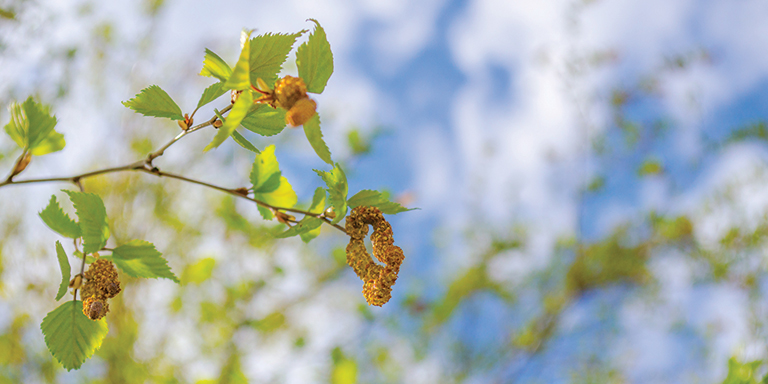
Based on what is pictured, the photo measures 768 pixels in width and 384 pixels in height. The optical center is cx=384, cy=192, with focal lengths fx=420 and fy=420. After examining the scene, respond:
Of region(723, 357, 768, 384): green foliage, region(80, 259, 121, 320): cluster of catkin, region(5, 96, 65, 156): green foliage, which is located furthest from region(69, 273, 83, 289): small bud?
region(723, 357, 768, 384): green foliage

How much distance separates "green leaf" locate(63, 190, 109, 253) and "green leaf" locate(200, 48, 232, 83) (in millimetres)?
206

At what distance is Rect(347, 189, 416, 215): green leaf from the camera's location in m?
0.54

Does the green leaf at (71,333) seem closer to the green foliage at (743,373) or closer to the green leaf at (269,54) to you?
the green leaf at (269,54)

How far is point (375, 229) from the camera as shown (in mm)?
543

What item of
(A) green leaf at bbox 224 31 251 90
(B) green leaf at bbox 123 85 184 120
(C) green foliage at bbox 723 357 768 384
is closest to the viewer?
(A) green leaf at bbox 224 31 251 90

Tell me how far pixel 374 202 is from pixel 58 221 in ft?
1.27

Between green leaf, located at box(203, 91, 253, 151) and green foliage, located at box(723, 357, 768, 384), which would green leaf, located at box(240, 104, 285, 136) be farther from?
green foliage, located at box(723, 357, 768, 384)

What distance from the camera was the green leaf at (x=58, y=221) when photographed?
0.50 meters

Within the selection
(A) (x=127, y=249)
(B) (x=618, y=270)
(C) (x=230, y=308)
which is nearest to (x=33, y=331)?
(C) (x=230, y=308)

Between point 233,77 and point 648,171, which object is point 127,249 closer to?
point 233,77

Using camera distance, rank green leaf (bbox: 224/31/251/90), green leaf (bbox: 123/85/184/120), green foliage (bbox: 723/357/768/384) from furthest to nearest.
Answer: green foliage (bbox: 723/357/768/384) < green leaf (bbox: 123/85/184/120) < green leaf (bbox: 224/31/251/90)

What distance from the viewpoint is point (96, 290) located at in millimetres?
514

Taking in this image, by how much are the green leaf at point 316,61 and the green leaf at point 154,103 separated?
0.19 m

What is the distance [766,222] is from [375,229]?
3.24 m
